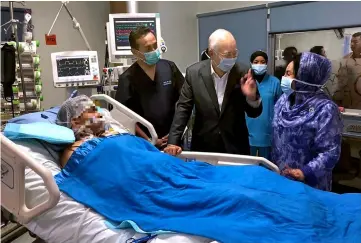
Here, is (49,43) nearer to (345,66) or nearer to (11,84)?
(11,84)

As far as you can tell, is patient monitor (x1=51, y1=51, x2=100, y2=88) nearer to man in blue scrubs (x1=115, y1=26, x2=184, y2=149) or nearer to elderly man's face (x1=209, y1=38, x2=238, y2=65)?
man in blue scrubs (x1=115, y1=26, x2=184, y2=149)

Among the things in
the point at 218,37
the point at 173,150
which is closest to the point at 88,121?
the point at 173,150

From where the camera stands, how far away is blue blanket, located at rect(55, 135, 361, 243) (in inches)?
56.4

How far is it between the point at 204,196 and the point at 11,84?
2.18 meters

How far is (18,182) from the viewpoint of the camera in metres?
1.60

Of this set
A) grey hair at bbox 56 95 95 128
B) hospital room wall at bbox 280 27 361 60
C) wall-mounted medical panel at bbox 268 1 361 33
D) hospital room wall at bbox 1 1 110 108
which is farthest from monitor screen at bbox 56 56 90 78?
hospital room wall at bbox 280 27 361 60

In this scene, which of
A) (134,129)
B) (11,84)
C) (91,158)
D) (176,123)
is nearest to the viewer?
(91,158)

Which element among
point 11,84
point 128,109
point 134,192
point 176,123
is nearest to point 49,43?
point 11,84

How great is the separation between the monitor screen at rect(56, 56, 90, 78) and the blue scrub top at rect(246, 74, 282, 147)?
1.61 metres

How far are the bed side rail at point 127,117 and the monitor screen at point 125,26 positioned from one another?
994mm

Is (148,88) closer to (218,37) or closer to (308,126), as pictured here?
(218,37)

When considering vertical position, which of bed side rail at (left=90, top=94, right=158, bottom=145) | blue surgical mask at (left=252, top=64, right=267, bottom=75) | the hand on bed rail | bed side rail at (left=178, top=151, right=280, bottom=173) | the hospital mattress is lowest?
the hospital mattress

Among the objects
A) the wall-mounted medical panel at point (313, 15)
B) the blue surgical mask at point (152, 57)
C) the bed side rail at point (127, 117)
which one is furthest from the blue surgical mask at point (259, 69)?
the bed side rail at point (127, 117)

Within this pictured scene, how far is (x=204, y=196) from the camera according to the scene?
5.39 ft
